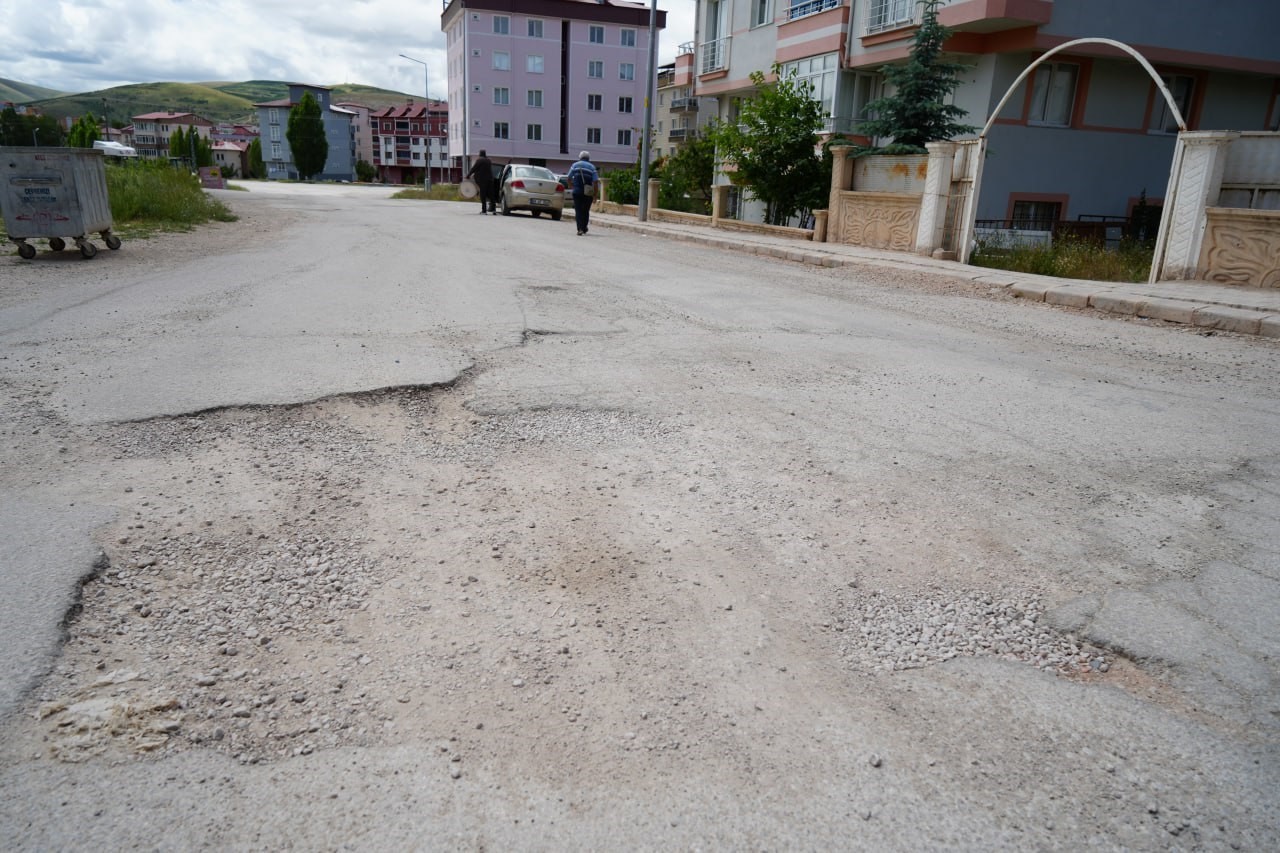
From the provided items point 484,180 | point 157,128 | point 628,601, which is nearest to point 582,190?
point 484,180

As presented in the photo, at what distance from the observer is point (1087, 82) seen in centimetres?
2203

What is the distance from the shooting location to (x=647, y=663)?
267cm

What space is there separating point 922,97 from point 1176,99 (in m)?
9.86

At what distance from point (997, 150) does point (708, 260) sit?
11.3m

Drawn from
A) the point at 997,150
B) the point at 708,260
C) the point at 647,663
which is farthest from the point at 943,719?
the point at 997,150

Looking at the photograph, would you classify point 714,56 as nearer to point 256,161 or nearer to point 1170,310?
point 1170,310

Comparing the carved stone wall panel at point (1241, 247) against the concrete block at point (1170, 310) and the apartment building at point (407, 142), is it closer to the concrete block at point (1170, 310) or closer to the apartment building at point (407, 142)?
the concrete block at point (1170, 310)

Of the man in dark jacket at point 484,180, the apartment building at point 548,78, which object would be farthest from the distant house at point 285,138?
the man in dark jacket at point 484,180

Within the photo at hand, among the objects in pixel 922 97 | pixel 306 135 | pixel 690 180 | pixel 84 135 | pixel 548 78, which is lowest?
pixel 690 180

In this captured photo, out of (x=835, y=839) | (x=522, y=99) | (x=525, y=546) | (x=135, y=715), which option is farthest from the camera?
(x=522, y=99)

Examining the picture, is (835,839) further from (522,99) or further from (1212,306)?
(522,99)

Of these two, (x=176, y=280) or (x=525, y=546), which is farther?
(x=176, y=280)

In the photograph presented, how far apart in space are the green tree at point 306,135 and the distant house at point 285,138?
1904cm

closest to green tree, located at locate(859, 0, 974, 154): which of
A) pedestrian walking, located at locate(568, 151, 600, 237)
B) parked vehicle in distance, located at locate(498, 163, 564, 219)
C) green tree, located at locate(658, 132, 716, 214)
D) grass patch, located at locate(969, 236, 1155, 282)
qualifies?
grass patch, located at locate(969, 236, 1155, 282)
